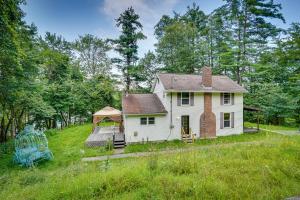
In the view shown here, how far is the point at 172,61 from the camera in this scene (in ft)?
92.1

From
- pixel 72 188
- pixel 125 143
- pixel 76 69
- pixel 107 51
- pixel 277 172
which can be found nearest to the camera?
pixel 72 188

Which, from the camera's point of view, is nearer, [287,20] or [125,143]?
[125,143]

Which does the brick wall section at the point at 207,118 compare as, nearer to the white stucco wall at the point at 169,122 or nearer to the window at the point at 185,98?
the white stucco wall at the point at 169,122

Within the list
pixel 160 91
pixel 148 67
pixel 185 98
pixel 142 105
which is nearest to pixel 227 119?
pixel 185 98

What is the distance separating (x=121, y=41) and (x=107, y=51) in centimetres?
584

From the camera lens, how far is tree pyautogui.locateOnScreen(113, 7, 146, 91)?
27484 millimetres

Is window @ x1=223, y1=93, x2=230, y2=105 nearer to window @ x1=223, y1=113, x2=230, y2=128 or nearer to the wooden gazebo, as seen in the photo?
window @ x1=223, y1=113, x2=230, y2=128

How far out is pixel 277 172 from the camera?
5.22m

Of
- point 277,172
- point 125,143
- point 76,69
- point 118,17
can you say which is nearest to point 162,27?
→ point 118,17

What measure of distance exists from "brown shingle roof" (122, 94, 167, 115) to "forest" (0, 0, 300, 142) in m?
9.61

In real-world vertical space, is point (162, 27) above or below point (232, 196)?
above

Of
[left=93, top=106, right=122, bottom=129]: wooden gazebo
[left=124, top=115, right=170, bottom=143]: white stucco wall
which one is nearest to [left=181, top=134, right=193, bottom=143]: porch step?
[left=124, top=115, right=170, bottom=143]: white stucco wall

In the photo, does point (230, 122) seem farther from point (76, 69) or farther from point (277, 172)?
point (76, 69)

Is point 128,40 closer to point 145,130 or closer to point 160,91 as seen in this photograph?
point 160,91
